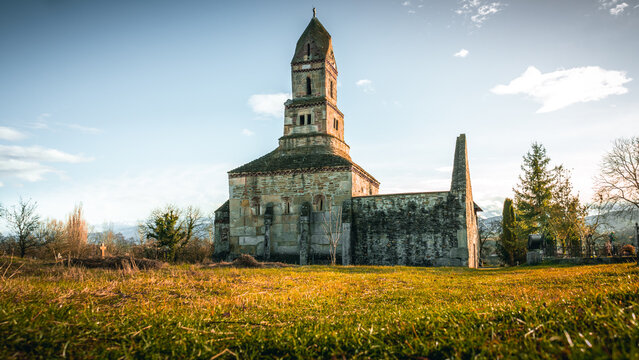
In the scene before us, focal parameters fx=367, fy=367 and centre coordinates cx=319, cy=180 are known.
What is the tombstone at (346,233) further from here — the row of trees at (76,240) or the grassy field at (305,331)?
the grassy field at (305,331)

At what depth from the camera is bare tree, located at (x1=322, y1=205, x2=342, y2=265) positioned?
2433 centimetres

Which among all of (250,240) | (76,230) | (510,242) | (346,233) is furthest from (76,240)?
(510,242)

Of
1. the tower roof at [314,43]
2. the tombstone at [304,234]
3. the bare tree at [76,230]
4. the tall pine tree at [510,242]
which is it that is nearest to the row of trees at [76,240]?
the bare tree at [76,230]

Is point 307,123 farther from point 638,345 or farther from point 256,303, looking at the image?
point 638,345

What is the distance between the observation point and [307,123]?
29.8m

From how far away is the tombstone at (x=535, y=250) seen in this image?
19.2 m

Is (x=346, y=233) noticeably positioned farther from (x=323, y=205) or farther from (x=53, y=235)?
(x=53, y=235)

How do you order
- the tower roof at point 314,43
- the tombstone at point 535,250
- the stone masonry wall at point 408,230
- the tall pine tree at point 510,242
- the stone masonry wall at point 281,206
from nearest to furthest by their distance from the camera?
1. the tombstone at point 535,250
2. the stone masonry wall at point 408,230
3. the stone masonry wall at point 281,206
4. the tower roof at point 314,43
5. the tall pine tree at point 510,242

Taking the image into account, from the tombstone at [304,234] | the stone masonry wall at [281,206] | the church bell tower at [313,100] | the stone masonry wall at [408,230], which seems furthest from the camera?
the church bell tower at [313,100]

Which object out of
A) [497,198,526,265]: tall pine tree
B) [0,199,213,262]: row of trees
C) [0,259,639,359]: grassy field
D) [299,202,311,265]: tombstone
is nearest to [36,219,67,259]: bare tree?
[0,199,213,262]: row of trees

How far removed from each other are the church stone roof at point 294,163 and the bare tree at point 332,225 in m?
3.12

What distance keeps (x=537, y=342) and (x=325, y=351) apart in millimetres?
1634

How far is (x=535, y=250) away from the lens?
807 inches

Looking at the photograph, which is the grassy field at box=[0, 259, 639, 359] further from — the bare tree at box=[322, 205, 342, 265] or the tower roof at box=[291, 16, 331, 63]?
the tower roof at box=[291, 16, 331, 63]
